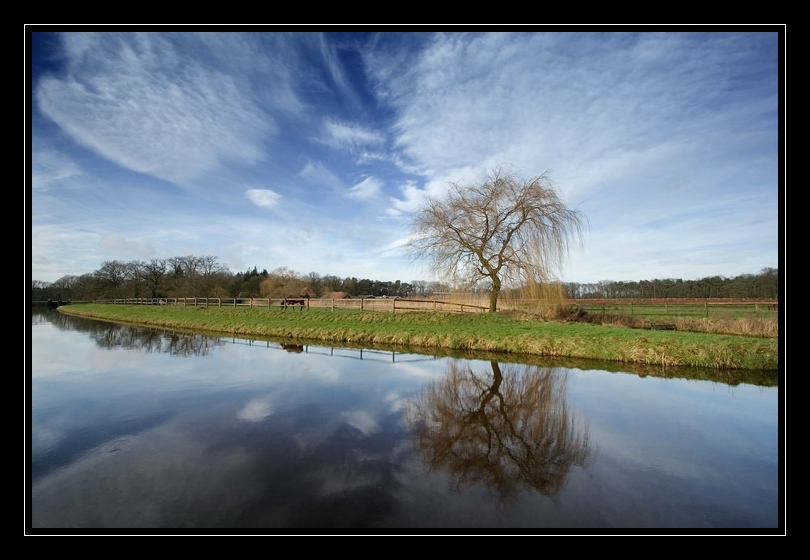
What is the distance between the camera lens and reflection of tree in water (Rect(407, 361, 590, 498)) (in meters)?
3.94

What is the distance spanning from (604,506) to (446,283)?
1592cm

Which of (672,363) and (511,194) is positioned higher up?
(511,194)

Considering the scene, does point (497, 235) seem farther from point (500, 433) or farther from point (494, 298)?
point (500, 433)

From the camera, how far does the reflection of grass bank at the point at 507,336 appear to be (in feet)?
34.7

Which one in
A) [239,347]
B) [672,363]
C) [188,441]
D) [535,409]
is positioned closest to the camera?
[188,441]

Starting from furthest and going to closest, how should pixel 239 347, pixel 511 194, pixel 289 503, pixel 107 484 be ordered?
pixel 511 194 < pixel 239 347 < pixel 107 484 < pixel 289 503

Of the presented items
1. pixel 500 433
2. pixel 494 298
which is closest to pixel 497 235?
pixel 494 298

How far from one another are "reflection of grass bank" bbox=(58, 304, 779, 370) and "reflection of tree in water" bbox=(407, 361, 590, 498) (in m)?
4.53

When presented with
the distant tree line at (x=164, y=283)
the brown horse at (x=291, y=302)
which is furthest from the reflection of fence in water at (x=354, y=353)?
the distant tree line at (x=164, y=283)

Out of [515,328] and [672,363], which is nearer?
[672,363]

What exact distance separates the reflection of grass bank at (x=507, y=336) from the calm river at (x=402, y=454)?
6.08 ft

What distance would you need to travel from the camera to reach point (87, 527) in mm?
2967
